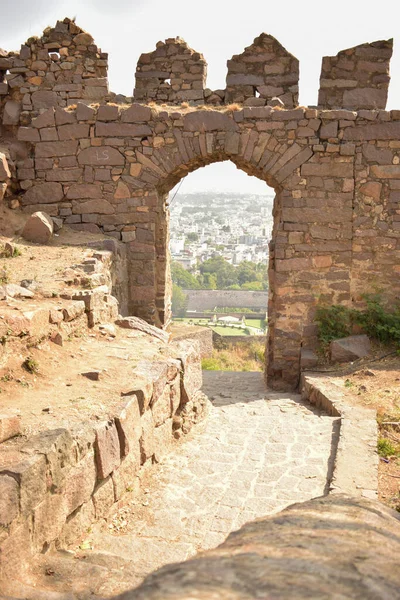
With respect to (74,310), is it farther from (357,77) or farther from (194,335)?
(357,77)

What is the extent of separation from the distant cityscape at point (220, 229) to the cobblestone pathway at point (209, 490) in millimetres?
35662

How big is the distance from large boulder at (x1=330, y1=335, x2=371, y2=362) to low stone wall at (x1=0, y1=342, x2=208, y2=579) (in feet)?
12.5

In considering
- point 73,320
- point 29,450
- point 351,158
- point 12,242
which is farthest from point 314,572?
point 351,158

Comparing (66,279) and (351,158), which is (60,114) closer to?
(66,279)

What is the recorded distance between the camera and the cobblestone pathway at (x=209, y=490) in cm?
302

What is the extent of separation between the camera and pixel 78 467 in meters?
3.38

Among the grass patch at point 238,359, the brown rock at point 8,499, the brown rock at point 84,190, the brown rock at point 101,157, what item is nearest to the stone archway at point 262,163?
the brown rock at point 101,157

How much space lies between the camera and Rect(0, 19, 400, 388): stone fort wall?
858cm

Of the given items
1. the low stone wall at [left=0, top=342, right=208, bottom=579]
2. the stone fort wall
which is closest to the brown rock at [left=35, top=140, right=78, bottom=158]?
the stone fort wall

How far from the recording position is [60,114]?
29.2 feet

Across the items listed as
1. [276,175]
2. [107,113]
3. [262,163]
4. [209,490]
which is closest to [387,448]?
[209,490]

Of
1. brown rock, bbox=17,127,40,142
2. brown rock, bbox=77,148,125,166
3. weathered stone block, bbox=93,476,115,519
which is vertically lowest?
weathered stone block, bbox=93,476,115,519

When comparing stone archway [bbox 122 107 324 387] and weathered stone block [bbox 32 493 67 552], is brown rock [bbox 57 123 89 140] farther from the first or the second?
weathered stone block [bbox 32 493 67 552]

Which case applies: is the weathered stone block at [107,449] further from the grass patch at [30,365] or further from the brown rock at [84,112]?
the brown rock at [84,112]
